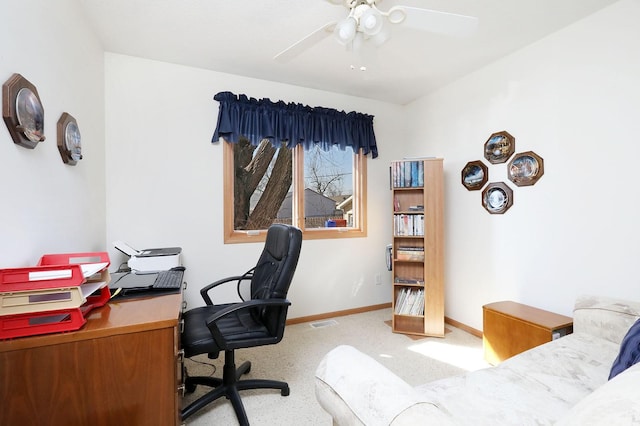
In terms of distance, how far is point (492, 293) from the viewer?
2.72 meters

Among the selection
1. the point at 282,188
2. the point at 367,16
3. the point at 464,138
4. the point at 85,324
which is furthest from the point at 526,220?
the point at 85,324

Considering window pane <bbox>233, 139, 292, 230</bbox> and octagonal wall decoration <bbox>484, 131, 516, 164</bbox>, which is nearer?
octagonal wall decoration <bbox>484, 131, 516, 164</bbox>

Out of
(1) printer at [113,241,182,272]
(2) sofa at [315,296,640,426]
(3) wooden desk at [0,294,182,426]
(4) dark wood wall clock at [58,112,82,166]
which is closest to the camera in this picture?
(2) sofa at [315,296,640,426]

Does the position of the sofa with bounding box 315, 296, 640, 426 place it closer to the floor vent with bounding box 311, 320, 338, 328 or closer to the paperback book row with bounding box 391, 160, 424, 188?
the paperback book row with bounding box 391, 160, 424, 188

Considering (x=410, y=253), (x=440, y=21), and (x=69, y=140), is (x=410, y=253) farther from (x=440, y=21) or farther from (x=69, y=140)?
(x=69, y=140)

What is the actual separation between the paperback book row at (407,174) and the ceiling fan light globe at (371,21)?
162cm

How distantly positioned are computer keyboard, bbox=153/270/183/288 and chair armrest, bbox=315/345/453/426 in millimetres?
1031

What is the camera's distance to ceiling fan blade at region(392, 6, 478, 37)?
58.2 inches

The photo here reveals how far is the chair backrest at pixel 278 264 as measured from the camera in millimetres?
1760

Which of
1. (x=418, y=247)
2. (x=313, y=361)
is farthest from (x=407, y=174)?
(x=313, y=361)

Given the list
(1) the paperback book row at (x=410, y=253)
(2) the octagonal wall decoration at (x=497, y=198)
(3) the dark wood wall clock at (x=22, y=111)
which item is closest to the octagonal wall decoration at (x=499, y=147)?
(2) the octagonal wall decoration at (x=497, y=198)

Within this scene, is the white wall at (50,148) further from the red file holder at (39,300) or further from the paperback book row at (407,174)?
the paperback book row at (407,174)

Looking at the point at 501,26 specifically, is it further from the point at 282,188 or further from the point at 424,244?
the point at 282,188

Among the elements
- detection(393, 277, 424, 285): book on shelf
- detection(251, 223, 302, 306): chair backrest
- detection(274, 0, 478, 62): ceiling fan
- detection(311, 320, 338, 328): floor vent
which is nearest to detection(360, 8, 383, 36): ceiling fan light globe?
detection(274, 0, 478, 62): ceiling fan
